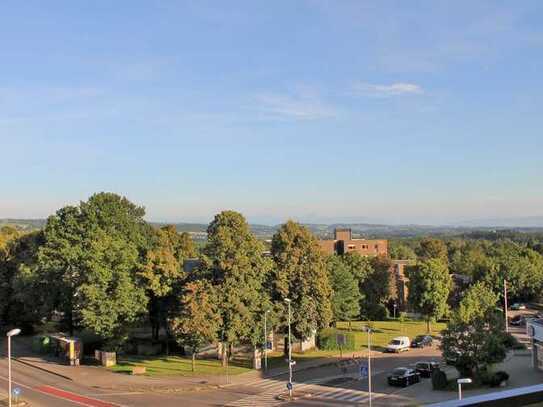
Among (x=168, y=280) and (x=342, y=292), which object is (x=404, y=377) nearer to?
(x=168, y=280)

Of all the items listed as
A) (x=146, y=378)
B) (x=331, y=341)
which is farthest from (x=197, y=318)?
(x=331, y=341)

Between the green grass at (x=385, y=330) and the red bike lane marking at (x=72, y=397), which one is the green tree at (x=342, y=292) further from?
the red bike lane marking at (x=72, y=397)

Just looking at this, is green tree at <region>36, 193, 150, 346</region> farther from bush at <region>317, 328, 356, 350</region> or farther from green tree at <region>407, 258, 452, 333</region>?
green tree at <region>407, 258, 452, 333</region>

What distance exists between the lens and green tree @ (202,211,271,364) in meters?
48.7

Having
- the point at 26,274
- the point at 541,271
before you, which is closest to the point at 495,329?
the point at 26,274

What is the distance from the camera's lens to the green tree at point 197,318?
46.3 metres

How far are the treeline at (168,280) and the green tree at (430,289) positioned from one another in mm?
12351

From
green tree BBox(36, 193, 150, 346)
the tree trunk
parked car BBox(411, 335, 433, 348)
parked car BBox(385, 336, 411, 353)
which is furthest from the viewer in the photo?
parked car BBox(411, 335, 433, 348)

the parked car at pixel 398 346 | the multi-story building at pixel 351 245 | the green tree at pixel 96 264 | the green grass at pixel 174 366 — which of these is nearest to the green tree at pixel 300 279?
the green grass at pixel 174 366

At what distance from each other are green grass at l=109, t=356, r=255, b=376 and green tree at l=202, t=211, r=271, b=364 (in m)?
1.59

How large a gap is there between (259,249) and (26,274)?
77.5 ft

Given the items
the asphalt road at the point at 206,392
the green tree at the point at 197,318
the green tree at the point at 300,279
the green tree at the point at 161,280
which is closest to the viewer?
the asphalt road at the point at 206,392

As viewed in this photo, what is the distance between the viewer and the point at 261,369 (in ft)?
164

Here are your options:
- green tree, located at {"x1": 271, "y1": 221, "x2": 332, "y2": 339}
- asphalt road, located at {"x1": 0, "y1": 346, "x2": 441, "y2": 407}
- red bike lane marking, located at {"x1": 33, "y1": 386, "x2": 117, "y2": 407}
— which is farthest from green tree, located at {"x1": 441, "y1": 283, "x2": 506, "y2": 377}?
red bike lane marking, located at {"x1": 33, "y1": 386, "x2": 117, "y2": 407}
